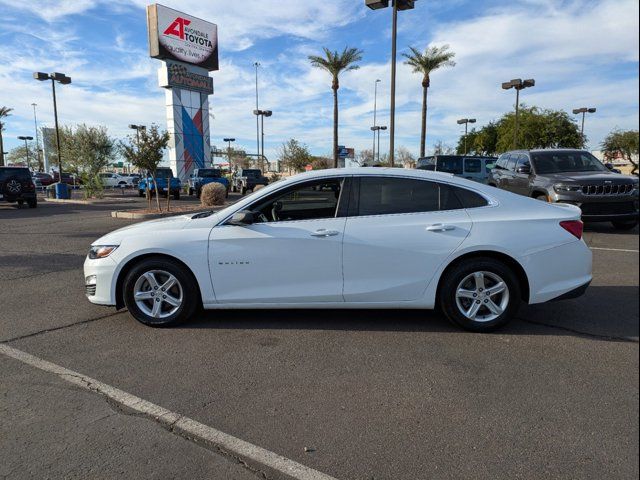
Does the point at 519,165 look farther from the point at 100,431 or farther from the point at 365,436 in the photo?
the point at 100,431

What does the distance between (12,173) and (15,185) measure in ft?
1.59

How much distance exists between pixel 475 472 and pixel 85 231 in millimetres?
12668

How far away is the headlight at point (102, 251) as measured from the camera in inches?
191

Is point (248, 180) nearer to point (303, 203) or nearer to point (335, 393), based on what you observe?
point (303, 203)

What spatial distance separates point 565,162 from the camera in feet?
→ 36.7

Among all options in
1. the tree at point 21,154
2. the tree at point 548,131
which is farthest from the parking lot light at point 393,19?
the tree at point 21,154

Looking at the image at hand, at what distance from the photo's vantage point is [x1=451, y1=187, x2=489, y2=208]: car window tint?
15.4 ft

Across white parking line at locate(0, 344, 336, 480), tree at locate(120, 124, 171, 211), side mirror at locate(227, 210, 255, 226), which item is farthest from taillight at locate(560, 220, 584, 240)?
tree at locate(120, 124, 171, 211)

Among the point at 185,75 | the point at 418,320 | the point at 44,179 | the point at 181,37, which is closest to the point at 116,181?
the point at 44,179

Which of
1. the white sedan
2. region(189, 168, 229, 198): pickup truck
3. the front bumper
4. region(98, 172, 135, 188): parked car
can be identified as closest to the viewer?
the white sedan

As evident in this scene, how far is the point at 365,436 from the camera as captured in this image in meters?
2.95

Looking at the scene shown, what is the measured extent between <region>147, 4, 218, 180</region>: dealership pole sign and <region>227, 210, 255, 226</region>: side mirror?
117 ft

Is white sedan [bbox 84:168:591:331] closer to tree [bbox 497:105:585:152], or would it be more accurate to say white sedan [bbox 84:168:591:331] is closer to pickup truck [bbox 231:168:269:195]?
pickup truck [bbox 231:168:269:195]

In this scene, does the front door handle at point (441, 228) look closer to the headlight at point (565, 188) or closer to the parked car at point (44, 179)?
the headlight at point (565, 188)
